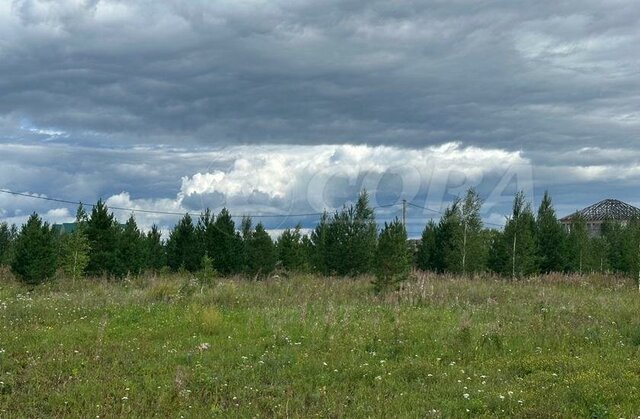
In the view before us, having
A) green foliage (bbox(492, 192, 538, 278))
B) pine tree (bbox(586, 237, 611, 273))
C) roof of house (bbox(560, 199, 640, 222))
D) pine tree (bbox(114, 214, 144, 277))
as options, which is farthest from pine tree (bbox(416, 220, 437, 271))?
roof of house (bbox(560, 199, 640, 222))

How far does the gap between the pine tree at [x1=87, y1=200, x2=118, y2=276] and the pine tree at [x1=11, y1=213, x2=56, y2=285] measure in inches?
159

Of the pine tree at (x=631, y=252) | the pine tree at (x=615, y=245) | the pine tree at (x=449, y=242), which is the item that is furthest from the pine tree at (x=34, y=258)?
the pine tree at (x=615, y=245)

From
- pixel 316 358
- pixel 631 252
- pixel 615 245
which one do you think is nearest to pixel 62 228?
pixel 316 358

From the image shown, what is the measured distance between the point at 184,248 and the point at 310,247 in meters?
7.78

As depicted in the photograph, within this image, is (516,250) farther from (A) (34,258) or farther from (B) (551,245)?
(A) (34,258)

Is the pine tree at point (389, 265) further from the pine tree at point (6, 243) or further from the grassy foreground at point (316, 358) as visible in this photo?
the pine tree at point (6, 243)

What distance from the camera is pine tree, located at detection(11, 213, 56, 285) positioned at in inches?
1018

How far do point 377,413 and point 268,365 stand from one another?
99.1 inches

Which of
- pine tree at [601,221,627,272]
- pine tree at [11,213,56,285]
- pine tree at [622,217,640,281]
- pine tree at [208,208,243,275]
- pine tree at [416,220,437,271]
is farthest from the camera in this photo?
pine tree at [416,220,437,271]

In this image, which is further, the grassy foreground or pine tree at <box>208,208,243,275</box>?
pine tree at <box>208,208,243,275</box>

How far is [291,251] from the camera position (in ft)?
114

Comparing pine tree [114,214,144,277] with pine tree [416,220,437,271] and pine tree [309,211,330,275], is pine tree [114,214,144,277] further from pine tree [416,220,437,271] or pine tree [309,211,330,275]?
pine tree [416,220,437,271]

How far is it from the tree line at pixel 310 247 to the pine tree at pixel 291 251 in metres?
0.06

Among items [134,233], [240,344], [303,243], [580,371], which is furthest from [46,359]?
[303,243]
